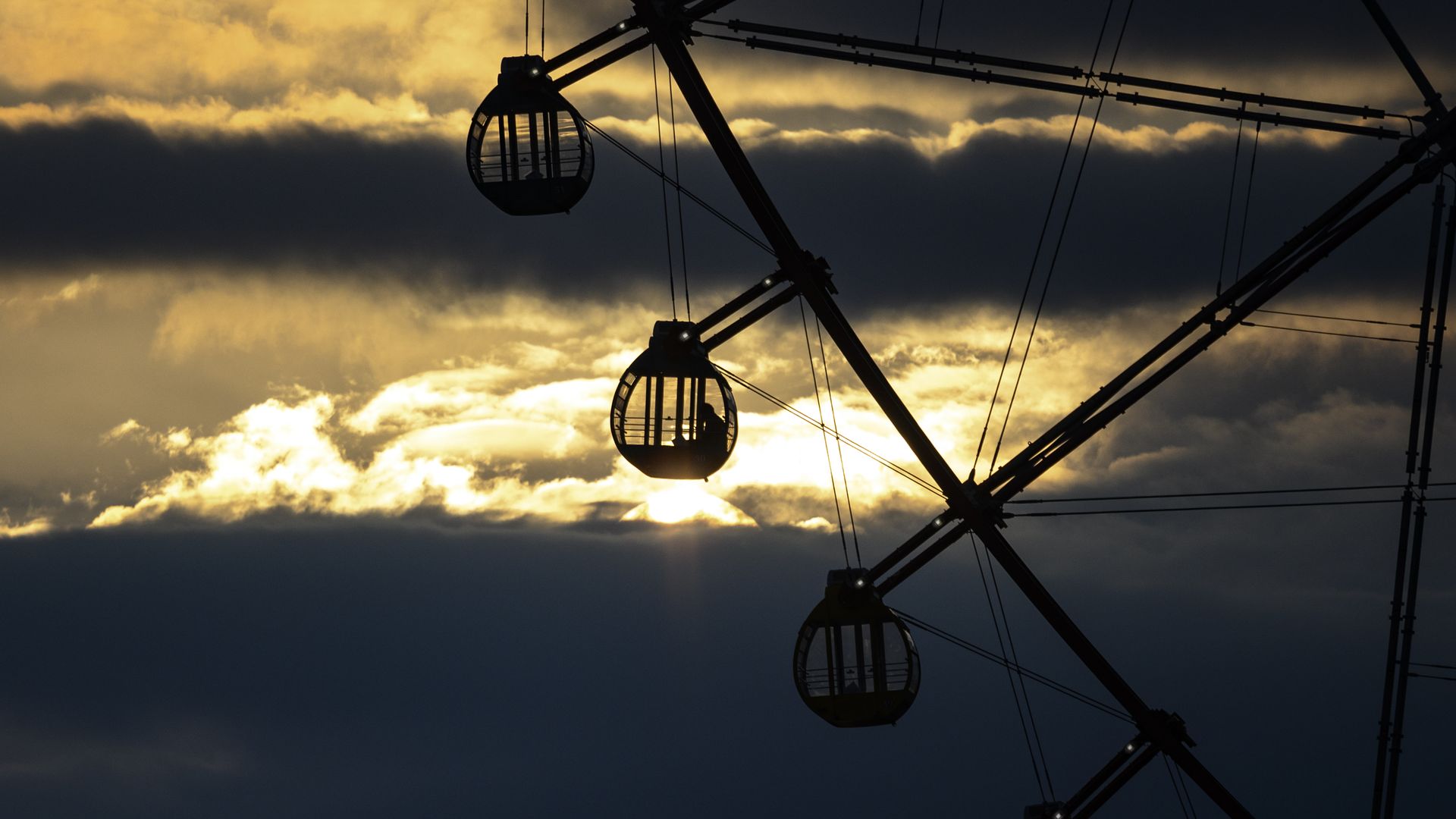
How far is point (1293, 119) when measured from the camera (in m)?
36.8

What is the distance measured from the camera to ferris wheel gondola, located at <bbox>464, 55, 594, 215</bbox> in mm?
38344

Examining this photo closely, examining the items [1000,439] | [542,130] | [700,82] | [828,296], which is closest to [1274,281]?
[1000,439]

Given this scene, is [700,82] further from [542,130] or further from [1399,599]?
[1399,599]

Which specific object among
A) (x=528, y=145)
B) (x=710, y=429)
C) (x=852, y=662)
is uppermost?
(x=528, y=145)

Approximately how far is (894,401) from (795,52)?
6.43 metres

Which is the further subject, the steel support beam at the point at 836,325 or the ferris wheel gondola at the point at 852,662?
the ferris wheel gondola at the point at 852,662

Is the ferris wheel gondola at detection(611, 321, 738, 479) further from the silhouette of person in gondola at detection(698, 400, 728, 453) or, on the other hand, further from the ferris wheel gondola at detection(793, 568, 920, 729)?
the ferris wheel gondola at detection(793, 568, 920, 729)

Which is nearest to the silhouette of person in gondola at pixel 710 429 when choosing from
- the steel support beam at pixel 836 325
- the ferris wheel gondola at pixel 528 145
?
the steel support beam at pixel 836 325

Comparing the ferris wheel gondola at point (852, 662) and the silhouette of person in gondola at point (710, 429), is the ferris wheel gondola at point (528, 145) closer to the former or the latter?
the silhouette of person in gondola at point (710, 429)

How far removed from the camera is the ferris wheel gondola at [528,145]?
126ft

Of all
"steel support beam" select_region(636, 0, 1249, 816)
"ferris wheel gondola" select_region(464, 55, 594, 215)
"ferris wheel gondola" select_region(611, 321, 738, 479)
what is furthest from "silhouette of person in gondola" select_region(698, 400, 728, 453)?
"ferris wheel gondola" select_region(464, 55, 594, 215)

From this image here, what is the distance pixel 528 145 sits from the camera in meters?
38.4

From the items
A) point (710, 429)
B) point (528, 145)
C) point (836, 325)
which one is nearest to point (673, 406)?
point (710, 429)

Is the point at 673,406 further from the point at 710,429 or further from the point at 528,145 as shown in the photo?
the point at 528,145
